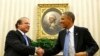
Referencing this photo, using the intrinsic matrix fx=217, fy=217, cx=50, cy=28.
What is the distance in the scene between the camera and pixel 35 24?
6.16 meters

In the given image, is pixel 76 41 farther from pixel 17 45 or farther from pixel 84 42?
pixel 17 45

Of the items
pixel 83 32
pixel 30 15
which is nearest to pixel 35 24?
pixel 30 15

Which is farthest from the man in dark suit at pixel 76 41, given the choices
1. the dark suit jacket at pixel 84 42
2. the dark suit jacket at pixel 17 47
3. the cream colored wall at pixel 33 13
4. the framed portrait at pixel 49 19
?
the cream colored wall at pixel 33 13

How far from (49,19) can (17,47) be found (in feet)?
10.0

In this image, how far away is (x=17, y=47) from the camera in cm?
322

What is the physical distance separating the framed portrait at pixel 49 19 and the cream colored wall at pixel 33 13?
156mm

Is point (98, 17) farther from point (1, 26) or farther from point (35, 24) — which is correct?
point (1, 26)

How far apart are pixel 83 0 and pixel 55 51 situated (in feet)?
10.5

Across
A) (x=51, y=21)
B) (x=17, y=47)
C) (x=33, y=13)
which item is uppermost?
(x=33, y=13)

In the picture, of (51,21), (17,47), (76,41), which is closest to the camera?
(76,41)

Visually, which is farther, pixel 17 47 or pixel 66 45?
pixel 17 47

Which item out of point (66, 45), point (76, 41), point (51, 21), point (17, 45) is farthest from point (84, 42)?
point (51, 21)

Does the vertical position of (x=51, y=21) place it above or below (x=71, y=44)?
above

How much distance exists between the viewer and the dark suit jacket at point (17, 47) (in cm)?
322
